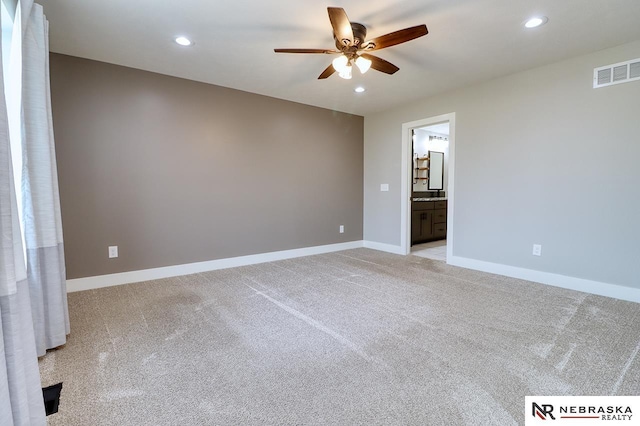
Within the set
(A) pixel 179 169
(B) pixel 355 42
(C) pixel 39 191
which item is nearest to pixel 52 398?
(C) pixel 39 191

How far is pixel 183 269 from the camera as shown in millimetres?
3727

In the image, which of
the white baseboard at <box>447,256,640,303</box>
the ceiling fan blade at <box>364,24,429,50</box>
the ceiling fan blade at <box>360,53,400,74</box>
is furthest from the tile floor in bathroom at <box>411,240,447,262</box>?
the ceiling fan blade at <box>364,24,429,50</box>

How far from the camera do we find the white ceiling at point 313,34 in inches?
86.8

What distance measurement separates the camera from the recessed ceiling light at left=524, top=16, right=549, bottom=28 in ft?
7.63

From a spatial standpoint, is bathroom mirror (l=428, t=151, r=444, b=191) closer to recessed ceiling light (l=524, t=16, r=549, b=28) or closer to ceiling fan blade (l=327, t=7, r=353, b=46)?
recessed ceiling light (l=524, t=16, r=549, b=28)

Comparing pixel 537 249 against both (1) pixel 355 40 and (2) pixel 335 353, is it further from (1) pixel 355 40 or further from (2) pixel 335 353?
(1) pixel 355 40

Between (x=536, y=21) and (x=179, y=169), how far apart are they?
389 centimetres

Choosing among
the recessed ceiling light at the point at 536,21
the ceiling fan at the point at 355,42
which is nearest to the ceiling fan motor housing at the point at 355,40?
the ceiling fan at the point at 355,42

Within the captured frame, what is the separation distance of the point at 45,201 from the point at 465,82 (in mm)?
4392

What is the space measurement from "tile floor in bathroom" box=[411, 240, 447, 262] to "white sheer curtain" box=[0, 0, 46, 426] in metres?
4.45

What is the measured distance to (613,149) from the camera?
2.84m

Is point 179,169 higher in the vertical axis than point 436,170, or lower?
lower

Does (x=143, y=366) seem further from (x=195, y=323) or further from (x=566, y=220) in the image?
Answer: (x=566, y=220)

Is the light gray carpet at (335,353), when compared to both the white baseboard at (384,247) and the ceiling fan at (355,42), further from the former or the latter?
the ceiling fan at (355,42)
